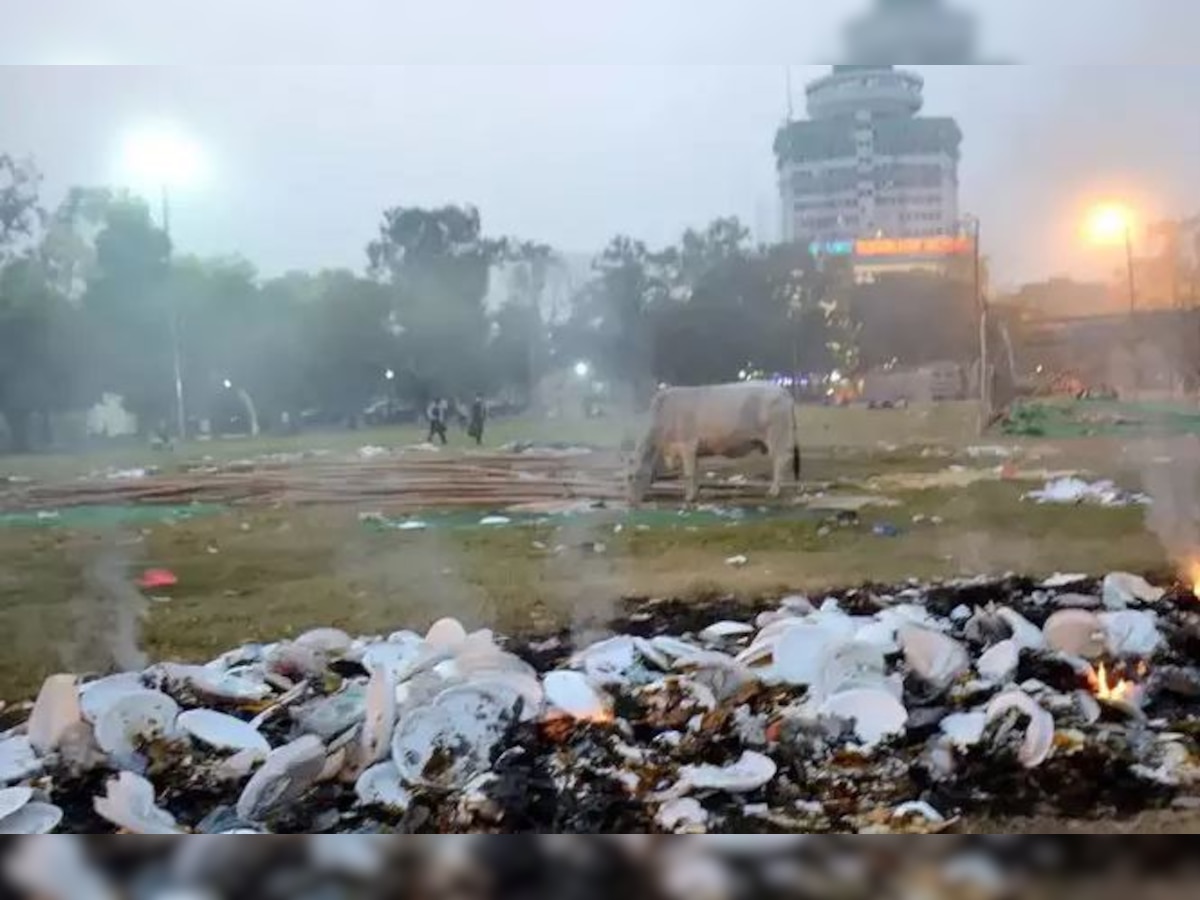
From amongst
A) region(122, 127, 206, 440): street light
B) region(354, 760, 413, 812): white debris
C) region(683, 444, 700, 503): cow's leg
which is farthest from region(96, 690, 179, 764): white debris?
region(683, 444, 700, 503): cow's leg

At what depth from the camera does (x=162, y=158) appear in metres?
1.27

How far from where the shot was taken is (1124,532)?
1.37 meters

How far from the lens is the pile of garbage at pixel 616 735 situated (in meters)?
1.25

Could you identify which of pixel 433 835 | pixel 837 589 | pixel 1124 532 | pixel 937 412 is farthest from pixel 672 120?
pixel 433 835

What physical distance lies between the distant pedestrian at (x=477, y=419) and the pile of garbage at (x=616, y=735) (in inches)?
9.3

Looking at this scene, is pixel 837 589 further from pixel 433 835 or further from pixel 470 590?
pixel 433 835

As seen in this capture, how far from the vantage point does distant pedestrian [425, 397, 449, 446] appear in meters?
1.37

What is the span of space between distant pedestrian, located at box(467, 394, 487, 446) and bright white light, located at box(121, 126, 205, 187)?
396 mm

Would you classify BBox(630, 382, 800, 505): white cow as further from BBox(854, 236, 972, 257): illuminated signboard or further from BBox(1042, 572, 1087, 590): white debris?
BBox(1042, 572, 1087, 590): white debris

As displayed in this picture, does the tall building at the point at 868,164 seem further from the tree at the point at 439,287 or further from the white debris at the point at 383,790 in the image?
the white debris at the point at 383,790

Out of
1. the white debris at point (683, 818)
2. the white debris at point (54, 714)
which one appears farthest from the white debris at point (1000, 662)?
the white debris at point (54, 714)

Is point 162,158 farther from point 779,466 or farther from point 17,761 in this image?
point 779,466

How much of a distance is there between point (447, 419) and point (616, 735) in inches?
16.4

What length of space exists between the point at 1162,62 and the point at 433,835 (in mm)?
1198
